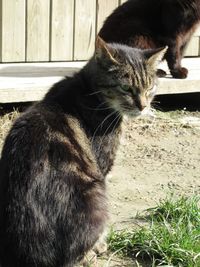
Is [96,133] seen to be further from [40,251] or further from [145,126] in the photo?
[145,126]

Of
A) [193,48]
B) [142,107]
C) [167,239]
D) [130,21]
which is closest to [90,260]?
[167,239]

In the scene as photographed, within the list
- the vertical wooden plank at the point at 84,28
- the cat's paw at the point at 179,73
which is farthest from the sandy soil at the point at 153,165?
the vertical wooden plank at the point at 84,28

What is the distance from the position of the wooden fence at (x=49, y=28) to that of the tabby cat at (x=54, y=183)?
2.66 m

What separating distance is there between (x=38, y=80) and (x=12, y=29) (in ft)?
3.14

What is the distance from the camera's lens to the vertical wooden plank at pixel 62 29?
6051mm

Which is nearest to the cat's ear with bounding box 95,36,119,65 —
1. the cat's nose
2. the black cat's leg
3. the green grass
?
the cat's nose

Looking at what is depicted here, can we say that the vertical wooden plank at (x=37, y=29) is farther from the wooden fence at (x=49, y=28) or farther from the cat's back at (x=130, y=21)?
the cat's back at (x=130, y=21)

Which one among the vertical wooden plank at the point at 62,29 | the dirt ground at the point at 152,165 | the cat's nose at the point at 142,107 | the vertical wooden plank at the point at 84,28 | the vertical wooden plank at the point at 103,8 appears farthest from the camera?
the vertical wooden plank at the point at 103,8

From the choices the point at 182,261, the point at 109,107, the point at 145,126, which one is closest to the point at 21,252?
the point at 182,261

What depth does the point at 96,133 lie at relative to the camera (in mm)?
3289

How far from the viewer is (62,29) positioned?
6.13 meters

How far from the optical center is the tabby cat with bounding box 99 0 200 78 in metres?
5.31

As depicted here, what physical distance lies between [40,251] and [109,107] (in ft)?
3.27

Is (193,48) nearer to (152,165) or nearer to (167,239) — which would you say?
(152,165)
